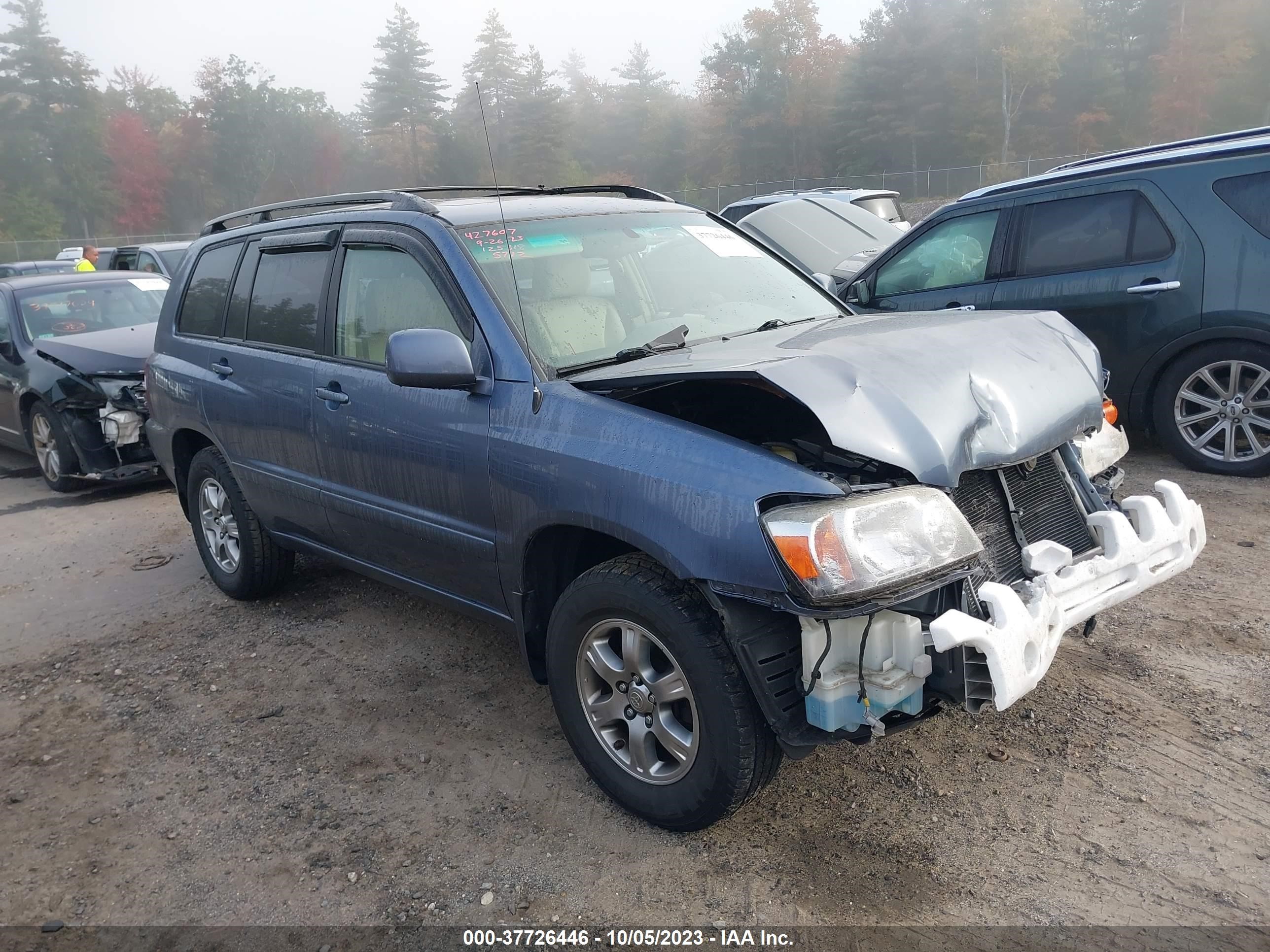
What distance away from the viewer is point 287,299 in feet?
14.3

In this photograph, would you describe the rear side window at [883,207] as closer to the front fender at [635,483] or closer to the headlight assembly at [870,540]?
the front fender at [635,483]

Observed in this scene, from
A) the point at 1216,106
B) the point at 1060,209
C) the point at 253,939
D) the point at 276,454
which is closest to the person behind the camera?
the point at 253,939

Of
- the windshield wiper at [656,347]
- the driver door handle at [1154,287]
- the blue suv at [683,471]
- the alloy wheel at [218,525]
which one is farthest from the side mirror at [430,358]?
the driver door handle at [1154,287]

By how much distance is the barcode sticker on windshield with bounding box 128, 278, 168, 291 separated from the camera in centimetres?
919

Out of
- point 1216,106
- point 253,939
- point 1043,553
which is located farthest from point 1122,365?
→ point 1216,106

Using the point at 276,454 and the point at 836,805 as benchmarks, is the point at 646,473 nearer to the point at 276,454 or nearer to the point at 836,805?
the point at 836,805

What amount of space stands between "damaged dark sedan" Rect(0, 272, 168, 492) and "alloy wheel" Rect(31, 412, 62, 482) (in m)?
0.01

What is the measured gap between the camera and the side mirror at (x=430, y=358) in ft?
10.3

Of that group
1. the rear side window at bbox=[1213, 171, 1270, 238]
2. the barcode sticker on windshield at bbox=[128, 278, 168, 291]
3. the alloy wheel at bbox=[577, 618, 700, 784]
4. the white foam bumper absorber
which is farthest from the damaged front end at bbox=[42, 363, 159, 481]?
the rear side window at bbox=[1213, 171, 1270, 238]

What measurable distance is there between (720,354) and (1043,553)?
3.76 ft

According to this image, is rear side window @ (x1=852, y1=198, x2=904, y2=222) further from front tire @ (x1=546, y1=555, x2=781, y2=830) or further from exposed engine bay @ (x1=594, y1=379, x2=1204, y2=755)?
front tire @ (x1=546, y1=555, x2=781, y2=830)

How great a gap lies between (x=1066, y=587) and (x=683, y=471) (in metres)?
1.17

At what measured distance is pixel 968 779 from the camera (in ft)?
10.2

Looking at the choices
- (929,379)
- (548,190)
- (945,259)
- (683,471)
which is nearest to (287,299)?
(548,190)
